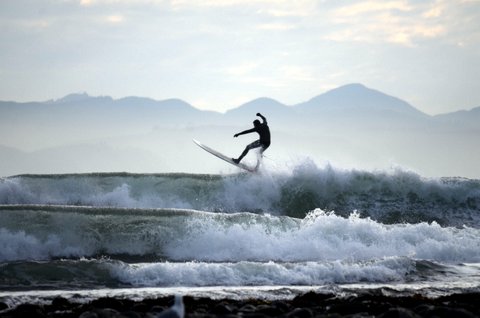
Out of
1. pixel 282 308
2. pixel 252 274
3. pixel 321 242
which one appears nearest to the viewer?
pixel 282 308

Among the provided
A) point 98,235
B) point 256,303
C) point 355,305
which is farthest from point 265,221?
point 355,305

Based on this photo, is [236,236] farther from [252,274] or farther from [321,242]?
[252,274]

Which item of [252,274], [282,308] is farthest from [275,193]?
[282,308]

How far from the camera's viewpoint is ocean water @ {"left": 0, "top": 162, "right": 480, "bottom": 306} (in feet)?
41.9

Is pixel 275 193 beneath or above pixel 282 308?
above

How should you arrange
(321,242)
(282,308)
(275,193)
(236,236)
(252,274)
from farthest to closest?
(275,193) → (236,236) → (321,242) → (252,274) → (282,308)

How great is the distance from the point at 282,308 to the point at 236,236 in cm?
765

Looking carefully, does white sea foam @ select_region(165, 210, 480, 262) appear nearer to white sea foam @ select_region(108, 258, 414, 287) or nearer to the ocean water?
the ocean water

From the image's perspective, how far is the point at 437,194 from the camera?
25.4 m

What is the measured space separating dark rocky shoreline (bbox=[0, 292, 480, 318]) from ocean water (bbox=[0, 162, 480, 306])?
114 centimetres

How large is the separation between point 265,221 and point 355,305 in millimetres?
8595

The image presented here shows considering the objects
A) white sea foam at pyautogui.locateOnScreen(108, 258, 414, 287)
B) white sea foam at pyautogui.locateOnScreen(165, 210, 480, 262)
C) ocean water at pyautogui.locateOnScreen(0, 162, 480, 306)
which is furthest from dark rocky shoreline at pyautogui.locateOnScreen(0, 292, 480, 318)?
white sea foam at pyautogui.locateOnScreen(165, 210, 480, 262)

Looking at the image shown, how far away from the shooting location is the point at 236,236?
16.6 meters

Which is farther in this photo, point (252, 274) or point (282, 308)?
point (252, 274)
